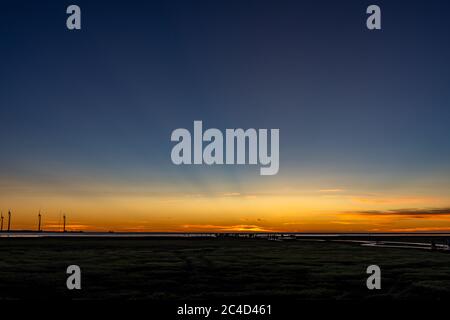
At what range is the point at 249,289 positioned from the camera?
996 inches

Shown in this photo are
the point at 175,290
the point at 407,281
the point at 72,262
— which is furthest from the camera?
the point at 72,262

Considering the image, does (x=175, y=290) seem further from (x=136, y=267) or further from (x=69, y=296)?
(x=136, y=267)
